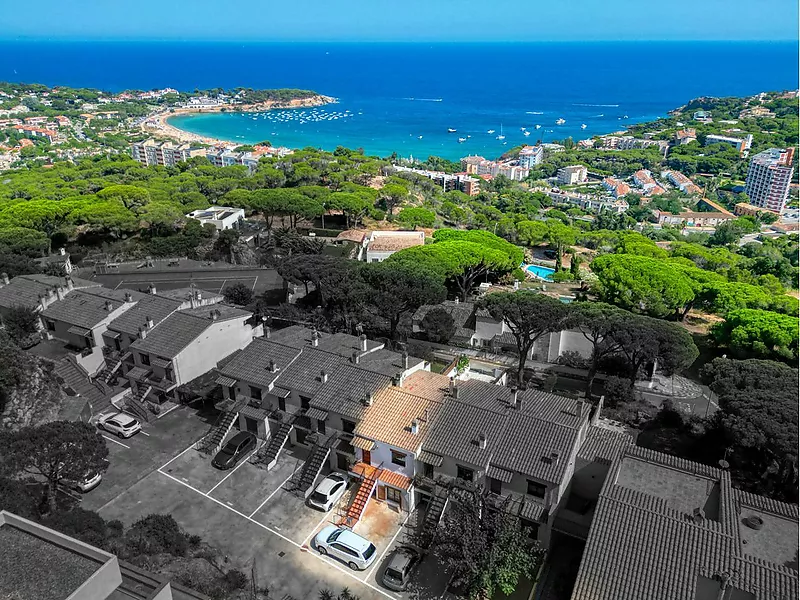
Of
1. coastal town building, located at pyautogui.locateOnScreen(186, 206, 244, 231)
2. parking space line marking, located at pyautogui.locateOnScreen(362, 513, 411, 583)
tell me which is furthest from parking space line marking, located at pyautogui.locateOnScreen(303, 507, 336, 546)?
Result: coastal town building, located at pyautogui.locateOnScreen(186, 206, 244, 231)

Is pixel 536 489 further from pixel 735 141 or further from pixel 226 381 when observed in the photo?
pixel 735 141

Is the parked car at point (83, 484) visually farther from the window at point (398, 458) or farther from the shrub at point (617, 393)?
the shrub at point (617, 393)

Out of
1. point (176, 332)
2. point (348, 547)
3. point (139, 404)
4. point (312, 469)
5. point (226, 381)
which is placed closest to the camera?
point (348, 547)

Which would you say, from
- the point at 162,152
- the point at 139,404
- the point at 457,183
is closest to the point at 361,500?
the point at 139,404

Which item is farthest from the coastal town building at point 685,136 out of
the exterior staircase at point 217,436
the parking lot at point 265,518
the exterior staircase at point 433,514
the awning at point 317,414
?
the parking lot at point 265,518

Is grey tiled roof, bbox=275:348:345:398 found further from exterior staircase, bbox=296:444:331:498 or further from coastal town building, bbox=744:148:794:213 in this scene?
coastal town building, bbox=744:148:794:213

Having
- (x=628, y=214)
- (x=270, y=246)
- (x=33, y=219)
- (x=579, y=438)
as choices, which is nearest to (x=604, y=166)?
(x=628, y=214)
